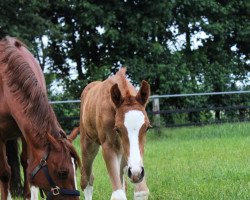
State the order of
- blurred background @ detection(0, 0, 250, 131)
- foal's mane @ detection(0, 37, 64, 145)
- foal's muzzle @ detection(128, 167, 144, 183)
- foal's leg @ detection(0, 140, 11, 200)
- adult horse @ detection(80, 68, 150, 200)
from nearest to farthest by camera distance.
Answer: foal's mane @ detection(0, 37, 64, 145) → foal's muzzle @ detection(128, 167, 144, 183) → adult horse @ detection(80, 68, 150, 200) → foal's leg @ detection(0, 140, 11, 200) → blurred background @ detection(0, 0, 250, 131)

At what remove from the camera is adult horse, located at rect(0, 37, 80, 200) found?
4059 mm

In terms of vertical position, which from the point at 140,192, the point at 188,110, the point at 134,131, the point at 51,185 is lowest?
the point at 140,192

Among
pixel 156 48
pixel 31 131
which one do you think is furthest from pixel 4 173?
pixel 156 48

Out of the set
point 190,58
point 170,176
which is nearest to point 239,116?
point 190,58

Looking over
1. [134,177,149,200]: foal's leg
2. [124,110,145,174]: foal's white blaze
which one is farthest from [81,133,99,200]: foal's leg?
[124,110,145,174]: foal's white blaze

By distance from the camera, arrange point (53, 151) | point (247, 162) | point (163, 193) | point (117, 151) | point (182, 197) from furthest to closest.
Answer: point (247, 162), point (163, 193), point (182, 197), point (117, 151), point (53, 151)

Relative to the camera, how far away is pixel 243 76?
22.5 meters

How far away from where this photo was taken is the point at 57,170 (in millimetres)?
4051

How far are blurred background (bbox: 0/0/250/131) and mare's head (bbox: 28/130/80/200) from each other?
1428 cm

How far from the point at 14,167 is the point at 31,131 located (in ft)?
6.02

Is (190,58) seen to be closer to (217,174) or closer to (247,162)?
(247,162)

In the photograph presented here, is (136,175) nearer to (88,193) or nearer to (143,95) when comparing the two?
(143,95)

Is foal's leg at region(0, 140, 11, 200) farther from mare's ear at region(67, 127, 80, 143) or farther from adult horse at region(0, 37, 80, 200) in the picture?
mare's ear at region(67, 127, 80, 143)

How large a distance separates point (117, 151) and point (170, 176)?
7.59 ft
